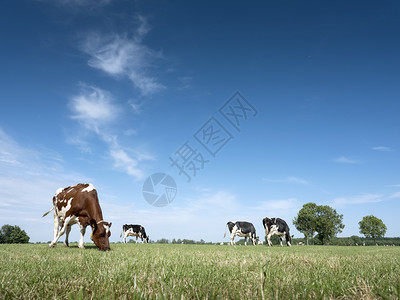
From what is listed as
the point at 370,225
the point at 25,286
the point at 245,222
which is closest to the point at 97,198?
the point at 25,286

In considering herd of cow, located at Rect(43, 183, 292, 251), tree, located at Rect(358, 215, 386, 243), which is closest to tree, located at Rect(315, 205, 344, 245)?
tree, located at Rect(358, 215, 386, 243)

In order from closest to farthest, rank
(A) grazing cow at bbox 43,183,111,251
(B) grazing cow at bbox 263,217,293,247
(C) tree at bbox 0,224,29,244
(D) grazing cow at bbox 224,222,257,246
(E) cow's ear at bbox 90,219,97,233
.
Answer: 1. (A) grazing cow at bbox 43,183,111,251
2. (E) cow's ear at bbox 90,219,97,233
3. (B) grazing cow at bbox 263,217,293,247
4. (D) grazing cow at bbox 224,222,257,246
5. (C) tree at bbox 0,224,29,244

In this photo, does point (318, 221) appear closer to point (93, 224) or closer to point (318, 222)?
point (318, 222)

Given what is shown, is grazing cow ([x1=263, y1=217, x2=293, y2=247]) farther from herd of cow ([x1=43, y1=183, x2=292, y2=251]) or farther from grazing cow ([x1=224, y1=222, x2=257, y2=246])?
herd of cow ([x1=43, y1=183, x2=292, y2=251])

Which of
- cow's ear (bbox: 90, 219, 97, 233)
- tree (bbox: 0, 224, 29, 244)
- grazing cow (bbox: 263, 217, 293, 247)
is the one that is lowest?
tree (bbox: 0, 224, 29, 244)

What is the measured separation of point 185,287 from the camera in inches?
96.0

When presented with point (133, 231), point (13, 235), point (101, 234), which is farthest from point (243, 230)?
point (13, 235)

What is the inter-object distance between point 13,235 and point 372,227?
292 ft

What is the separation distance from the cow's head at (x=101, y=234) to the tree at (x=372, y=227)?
8041 cm

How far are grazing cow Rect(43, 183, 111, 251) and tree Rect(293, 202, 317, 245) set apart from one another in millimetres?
59019

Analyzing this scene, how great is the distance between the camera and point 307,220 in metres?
62.0

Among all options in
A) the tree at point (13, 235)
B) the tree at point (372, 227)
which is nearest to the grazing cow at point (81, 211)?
the tree at point (13, 235)

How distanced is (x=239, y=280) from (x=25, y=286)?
2220 millimetres

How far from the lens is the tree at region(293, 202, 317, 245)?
200 feet
